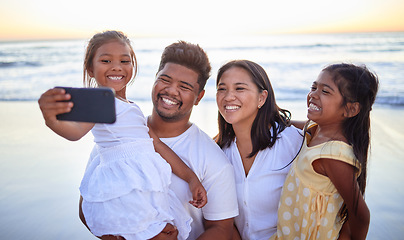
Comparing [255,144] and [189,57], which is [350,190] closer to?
[255,144]

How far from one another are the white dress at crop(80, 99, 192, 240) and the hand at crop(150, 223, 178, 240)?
41mm

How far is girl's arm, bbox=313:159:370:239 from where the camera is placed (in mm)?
2125

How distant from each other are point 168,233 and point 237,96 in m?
1.18

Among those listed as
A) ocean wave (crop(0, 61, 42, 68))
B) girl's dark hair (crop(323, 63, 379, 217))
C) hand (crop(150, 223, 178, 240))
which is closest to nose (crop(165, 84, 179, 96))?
hand (crop(150, 223, 178, 240))

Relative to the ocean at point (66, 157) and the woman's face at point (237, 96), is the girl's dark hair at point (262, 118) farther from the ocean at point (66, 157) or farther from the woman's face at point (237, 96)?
the ocean at point (66, 157)

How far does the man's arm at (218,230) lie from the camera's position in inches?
97.3

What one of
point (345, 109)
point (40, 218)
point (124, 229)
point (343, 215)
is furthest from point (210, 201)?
point (40, 218)

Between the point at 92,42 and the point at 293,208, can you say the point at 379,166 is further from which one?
the point at 92,42

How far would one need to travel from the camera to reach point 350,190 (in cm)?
212

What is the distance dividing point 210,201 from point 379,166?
3.32 meters

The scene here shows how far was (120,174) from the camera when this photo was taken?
207 centimetres

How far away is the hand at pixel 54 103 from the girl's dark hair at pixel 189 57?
4.60ft

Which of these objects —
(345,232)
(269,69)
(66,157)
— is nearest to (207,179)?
(345,232)

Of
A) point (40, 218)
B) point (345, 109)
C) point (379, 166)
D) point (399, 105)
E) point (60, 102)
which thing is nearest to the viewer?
point (60, 102)
